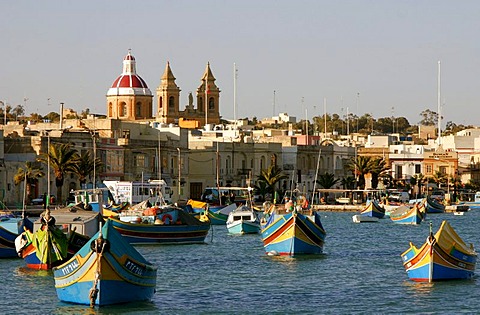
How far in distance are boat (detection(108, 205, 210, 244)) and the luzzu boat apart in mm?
6199

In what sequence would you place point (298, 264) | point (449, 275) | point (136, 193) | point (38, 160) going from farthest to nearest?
1. point (38, 160)
2. point (136, 193)
3. point (298, 264)
4. point (449, 275)

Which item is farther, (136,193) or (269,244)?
(136,193)

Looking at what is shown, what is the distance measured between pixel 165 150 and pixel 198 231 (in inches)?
2174

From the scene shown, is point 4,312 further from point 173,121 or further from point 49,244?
point 173,121

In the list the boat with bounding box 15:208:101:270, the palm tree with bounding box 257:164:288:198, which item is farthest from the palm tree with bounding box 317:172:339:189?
the boat with bounding box 15:208:101:270

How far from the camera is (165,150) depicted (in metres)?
116

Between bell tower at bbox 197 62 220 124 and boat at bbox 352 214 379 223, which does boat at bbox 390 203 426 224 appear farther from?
bell tower at bbox 197 62 220 124

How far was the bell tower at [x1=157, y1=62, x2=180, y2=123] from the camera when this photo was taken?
559 feet

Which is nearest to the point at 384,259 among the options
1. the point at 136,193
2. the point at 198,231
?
the point at 198,231

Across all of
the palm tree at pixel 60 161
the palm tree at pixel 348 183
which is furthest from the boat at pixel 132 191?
the palm tree at pixel 348 183

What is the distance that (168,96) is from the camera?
171 m

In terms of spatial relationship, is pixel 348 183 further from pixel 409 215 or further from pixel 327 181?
pixel 409 215

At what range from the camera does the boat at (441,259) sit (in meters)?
41.6

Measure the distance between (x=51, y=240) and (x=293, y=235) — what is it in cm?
1231
